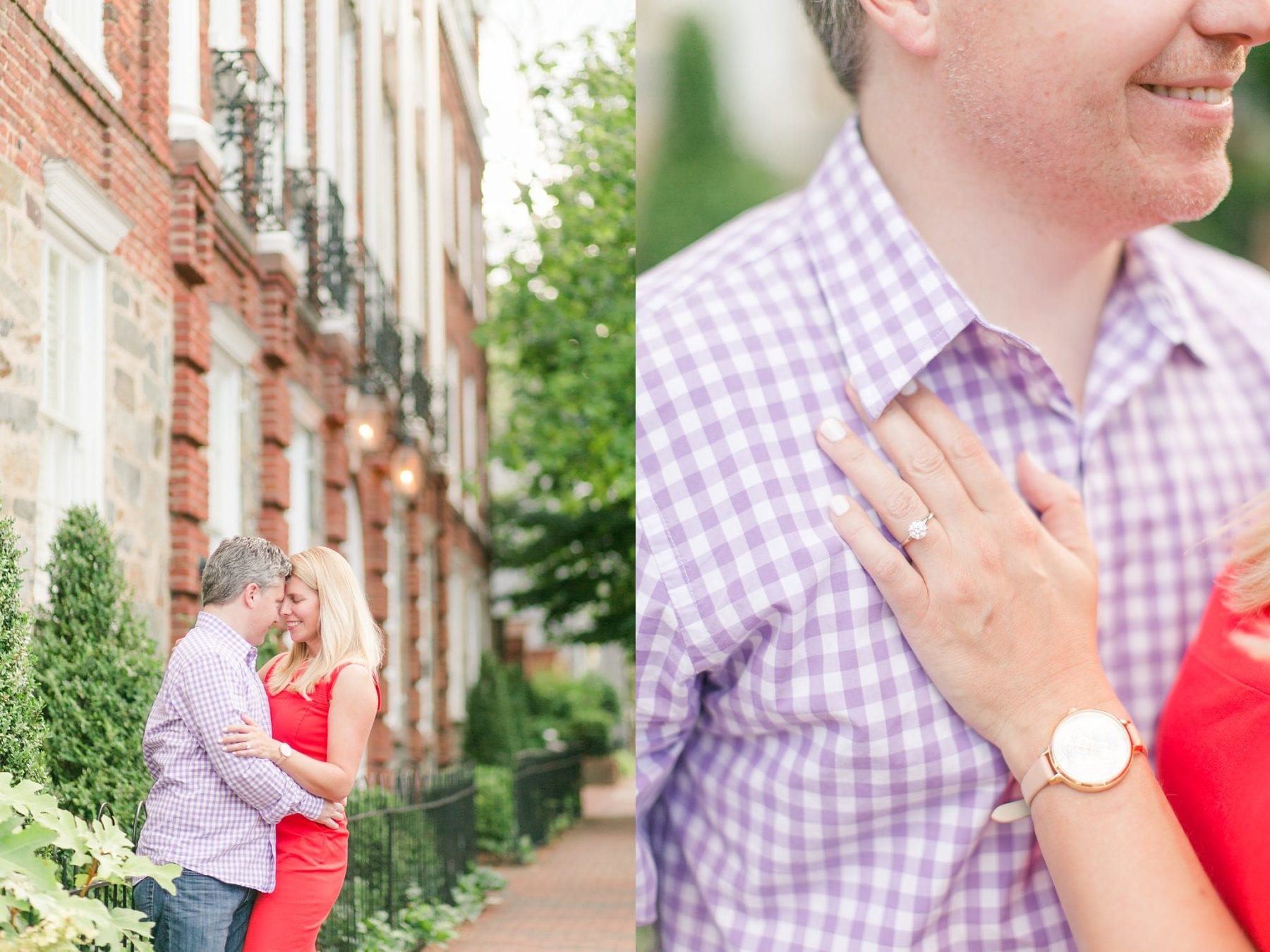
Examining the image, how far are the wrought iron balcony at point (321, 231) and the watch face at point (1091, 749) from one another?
4.59ft

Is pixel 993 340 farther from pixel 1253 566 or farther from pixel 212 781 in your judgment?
pixel 212 781

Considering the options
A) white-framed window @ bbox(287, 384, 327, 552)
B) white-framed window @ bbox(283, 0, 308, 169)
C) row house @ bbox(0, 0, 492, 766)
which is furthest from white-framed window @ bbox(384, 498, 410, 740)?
white-framed window @ bbox(283, 0, 308, 169)

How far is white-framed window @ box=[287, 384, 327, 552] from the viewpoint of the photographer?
1986 mm

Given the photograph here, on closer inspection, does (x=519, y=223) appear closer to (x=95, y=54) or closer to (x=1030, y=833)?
(x=95, y=54)

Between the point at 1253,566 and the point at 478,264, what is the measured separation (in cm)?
157

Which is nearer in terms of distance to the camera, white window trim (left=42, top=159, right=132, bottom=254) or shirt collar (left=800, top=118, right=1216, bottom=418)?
white window trim (left=42, top=159, right=132, bottom=254)

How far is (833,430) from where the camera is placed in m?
1.86

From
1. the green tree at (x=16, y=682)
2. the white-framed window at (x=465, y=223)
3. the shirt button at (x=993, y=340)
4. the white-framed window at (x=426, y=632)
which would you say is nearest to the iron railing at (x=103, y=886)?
the green tree at (x=16, y=682)

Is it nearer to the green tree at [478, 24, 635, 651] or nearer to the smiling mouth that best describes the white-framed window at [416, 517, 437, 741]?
the green tree at [478, 24, 635, 651]

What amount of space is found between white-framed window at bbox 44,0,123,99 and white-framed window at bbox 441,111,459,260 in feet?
2.73

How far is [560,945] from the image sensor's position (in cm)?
241

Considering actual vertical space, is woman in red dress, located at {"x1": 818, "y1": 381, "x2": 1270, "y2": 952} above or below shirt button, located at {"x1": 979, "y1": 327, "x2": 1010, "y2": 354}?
below

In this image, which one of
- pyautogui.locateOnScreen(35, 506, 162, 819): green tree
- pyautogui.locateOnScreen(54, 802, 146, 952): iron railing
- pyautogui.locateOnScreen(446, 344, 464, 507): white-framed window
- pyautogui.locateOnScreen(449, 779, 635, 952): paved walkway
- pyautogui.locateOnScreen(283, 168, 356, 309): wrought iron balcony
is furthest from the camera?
pyautogui.locateOnScreen(446, 344, 464, 507): white-framed window

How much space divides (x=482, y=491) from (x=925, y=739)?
44.6 inches
